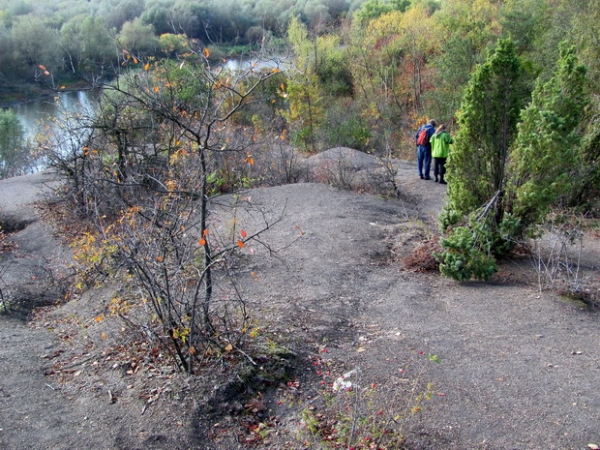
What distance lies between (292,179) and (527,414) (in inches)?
401

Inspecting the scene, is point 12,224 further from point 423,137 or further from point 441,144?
point 441,144

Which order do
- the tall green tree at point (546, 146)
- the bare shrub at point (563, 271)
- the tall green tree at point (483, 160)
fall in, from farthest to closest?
1. the tall green tree at point (483, 160)
2. the tall green tree at point (546, 146)
3. the bare shrub at point (563, 271)

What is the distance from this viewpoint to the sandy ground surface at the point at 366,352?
446 cm

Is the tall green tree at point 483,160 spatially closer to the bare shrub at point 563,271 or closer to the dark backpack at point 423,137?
the bare shrub at point 563,271

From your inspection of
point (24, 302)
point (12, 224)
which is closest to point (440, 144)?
point (24, 302)

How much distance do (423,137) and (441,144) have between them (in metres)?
0.71

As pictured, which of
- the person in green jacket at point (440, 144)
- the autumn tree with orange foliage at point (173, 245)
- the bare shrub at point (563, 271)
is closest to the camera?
the autumn tree with orange foliage at point (173, 245)

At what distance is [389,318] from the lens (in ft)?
21.7

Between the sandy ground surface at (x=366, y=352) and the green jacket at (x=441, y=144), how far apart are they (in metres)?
3.73

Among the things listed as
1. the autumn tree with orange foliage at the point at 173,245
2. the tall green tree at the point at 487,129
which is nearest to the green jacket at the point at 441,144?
the tall green tree at the point at 487,129

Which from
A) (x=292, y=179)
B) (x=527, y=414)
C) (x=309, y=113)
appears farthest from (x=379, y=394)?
(x=309, y=113)

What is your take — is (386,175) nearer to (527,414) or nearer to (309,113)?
(527,414)

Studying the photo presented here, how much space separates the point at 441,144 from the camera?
508 inches

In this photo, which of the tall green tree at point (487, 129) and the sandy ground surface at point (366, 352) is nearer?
the sandy ground surface at point (366, 352)
